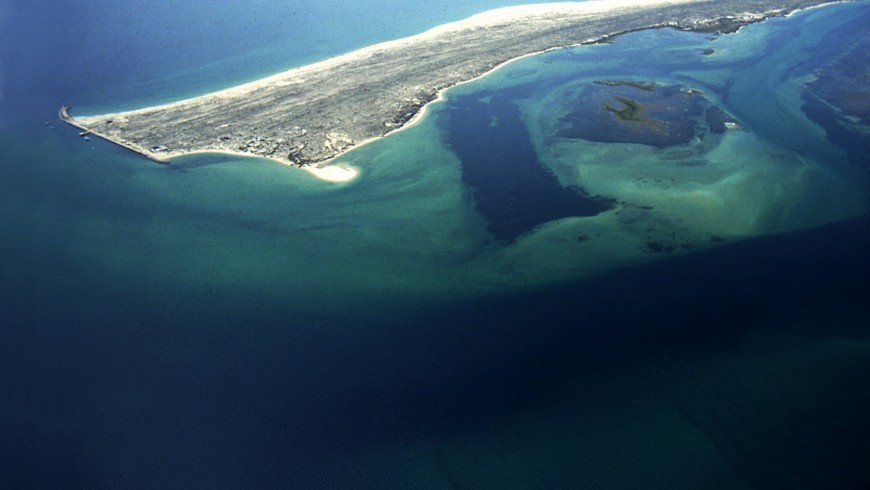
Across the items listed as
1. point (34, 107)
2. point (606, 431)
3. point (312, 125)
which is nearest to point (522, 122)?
point (312, 125)

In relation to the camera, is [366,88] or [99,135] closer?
[99,135]

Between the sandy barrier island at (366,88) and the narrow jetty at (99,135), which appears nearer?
the narrow jetty at (99,135)

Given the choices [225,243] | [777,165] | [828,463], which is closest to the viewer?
[828,463]

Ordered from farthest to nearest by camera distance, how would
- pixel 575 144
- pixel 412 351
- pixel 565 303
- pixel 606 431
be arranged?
pixel 575 144 < pixel 565 303 < pixel 412 351 < pixel 606 431

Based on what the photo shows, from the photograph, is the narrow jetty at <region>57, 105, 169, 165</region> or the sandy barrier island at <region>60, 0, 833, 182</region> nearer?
the narrow jetty at <region>57, 105, 169, 165</region>

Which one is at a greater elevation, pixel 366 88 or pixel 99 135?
pixel 99 135

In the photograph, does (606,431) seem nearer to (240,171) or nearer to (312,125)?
(240,171)

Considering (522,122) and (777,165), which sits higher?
(522,122)

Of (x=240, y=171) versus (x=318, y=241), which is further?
(x=240, y=171)
